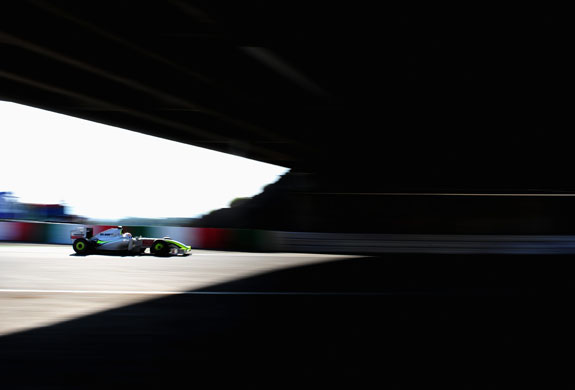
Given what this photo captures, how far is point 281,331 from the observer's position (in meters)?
4.99

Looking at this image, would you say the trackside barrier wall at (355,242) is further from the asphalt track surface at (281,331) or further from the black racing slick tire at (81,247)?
the asphalt track surface at (281,331)

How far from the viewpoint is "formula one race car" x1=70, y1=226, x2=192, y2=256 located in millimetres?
12812

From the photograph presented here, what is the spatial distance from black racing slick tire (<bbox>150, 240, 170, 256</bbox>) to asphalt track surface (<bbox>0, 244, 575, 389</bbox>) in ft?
12.4

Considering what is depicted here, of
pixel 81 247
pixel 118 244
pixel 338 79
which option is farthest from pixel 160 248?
pixel 338 79

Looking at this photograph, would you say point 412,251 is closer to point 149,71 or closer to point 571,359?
point 149,71

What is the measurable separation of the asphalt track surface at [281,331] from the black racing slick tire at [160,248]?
3794 millimetres

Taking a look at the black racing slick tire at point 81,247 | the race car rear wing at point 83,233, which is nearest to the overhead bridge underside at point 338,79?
the race car rear wing at point 83,233

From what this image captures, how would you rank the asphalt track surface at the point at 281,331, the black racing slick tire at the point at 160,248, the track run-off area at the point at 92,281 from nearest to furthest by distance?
the asphalt track surface at the point at 281,331
the track run-off area at the point at 92,281
the black racing slick tire at the point at 160,248

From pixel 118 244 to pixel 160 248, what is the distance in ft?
3.12

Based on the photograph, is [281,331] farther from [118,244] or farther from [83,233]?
[83,233]

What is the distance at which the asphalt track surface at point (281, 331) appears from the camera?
3.64 metres

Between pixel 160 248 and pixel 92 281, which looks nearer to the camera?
pixel 92 281

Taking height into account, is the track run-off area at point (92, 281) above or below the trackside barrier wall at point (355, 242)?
below

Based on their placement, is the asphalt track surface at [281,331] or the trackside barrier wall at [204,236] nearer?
the asphalt track surface at [281,331]
